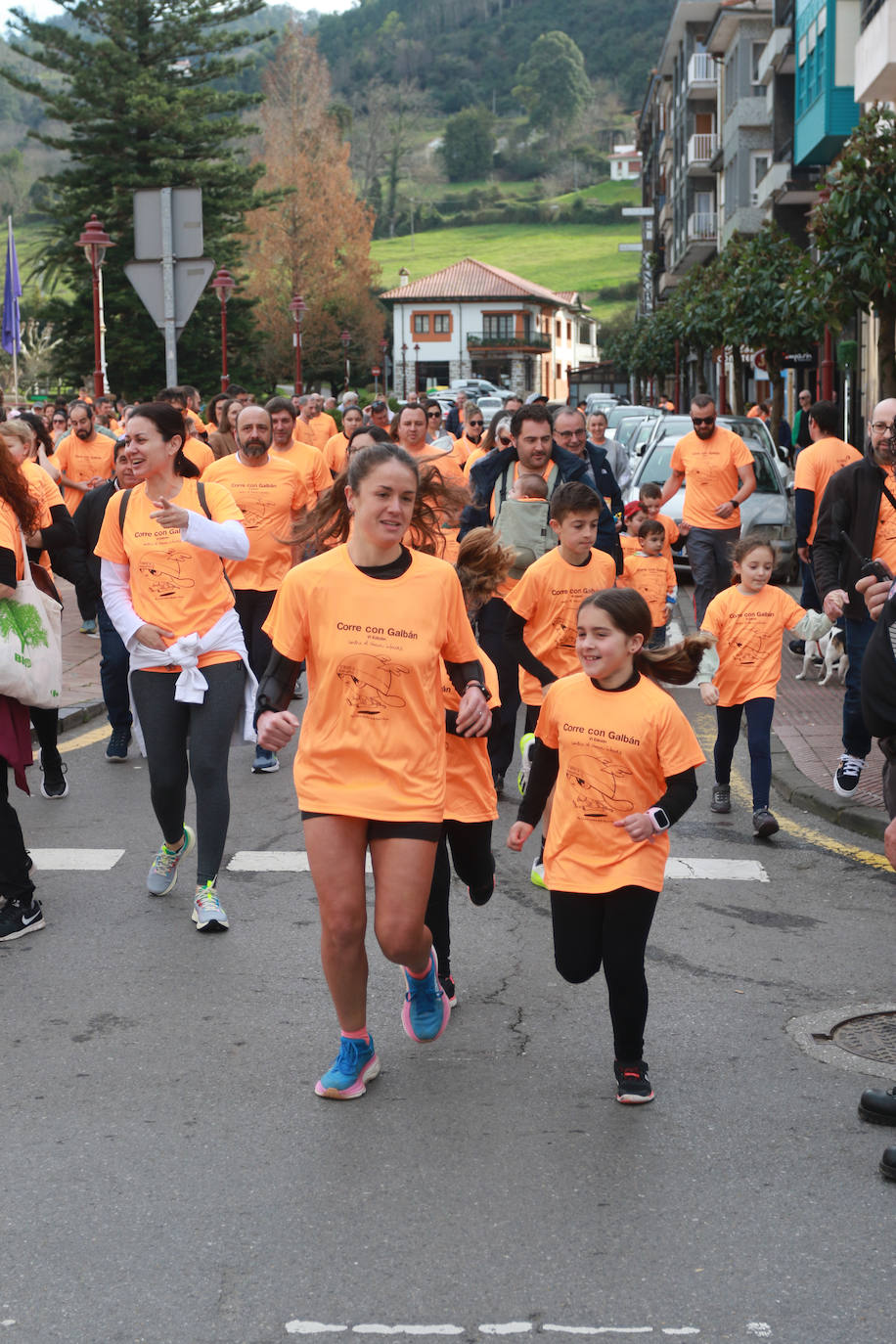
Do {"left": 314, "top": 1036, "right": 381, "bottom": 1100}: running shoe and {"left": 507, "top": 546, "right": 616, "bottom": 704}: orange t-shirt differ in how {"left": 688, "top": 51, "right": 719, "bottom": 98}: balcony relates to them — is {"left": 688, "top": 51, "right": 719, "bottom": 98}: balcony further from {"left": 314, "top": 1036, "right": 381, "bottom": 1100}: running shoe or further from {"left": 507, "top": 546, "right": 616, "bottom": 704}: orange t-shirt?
{"left": 314, "top": 1036, "right": 381, "bottom": 1100}: running shoe

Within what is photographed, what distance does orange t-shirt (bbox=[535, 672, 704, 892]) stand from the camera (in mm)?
4496

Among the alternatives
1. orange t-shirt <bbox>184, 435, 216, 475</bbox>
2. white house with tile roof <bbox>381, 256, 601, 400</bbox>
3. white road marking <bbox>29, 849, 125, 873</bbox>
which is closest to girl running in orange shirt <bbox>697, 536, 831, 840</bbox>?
white road marking <bbox>29, 849, 125, 873</bbox>

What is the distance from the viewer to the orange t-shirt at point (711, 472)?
12203 millimetres

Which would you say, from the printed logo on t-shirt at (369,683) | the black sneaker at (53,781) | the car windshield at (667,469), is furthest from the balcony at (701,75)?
the printed logo on t-shirt at (369,683)

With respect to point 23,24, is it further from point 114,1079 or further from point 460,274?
point 460,274

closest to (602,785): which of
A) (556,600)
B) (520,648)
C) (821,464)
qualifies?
(520,648)

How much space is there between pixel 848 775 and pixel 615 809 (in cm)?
419

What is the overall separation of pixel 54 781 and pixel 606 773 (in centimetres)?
495

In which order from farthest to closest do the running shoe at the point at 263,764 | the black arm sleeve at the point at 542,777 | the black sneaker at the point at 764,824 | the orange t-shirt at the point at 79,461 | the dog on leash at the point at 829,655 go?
1. the orange t-shirt at the point at 79,461
2. the dog on leash at the point at 829,655
3. the running shoe at the point at 263,764
4. the black sneaker at the point at 764,824
5. the black arm sleeve at the point at 542,777

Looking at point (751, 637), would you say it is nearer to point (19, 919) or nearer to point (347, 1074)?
point (19, 919)

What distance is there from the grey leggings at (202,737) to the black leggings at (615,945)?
2.05 meters

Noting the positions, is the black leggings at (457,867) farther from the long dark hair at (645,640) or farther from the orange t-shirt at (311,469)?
the orange t-shirt at (311,469)

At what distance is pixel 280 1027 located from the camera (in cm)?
518

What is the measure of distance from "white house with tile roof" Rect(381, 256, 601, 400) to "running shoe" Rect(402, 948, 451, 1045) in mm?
116797
